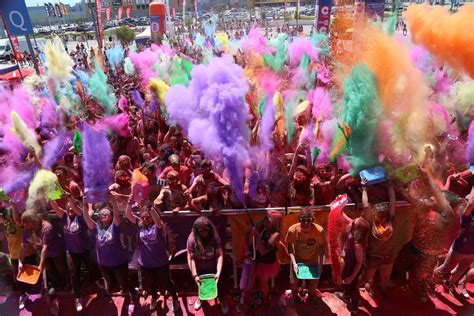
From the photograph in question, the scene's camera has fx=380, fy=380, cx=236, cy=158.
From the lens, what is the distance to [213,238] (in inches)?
160

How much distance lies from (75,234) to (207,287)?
1.62m

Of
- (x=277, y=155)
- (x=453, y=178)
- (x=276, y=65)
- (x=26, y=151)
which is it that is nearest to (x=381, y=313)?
(x=453, y=178)

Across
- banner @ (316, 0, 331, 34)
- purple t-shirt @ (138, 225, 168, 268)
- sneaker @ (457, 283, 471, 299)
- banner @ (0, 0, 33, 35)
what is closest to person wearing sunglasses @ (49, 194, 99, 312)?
purple t-shirt @ (138, 225, 168, 268)

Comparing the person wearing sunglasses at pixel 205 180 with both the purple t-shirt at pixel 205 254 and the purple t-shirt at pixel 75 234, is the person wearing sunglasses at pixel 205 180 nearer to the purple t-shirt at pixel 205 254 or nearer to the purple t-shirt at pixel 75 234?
the purple t-shirt at pixel 205 254

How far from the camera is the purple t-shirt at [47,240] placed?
13.8 ft

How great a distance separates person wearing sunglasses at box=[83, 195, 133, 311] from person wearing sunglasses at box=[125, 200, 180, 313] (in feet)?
0.59

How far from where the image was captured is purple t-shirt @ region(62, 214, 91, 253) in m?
4.25

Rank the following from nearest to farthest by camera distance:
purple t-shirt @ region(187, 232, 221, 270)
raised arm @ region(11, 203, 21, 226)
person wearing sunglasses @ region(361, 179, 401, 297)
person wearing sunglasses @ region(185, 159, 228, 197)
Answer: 1. person wearing sunglasses @ region(361, 179, 401, 297)
2. purple t-shirt @ region(187, 232, 221, 270)
3. raised arm @ region(11, 203, 21, 226)
4. person wearing sunglasses @ region(185, 159, 228, 197)

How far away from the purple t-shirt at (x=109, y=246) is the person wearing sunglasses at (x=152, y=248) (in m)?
0.21

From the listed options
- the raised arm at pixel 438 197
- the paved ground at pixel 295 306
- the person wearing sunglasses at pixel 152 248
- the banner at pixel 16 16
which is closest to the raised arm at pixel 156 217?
the person wearing sunglasses at pixel 152 248

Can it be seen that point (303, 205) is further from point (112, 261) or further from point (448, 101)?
point (448, 101)

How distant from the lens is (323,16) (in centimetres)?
1462

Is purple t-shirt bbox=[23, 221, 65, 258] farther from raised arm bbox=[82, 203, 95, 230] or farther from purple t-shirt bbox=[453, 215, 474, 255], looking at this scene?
purple t-shirt bbox=[453, 215, 474, 255]

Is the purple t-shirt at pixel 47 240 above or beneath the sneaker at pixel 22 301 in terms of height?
above
